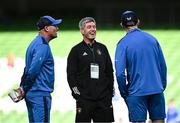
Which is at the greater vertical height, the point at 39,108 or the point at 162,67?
the point at 162,67

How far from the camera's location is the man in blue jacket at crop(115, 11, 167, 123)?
834 centimetres

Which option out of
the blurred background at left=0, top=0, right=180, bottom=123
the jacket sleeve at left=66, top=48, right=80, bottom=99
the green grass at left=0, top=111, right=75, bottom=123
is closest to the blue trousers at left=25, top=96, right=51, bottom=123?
the jacket sleeve at left=66, top=48, right=80, bottom=99

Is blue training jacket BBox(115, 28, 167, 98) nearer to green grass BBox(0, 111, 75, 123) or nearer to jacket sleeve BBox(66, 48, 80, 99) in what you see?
jacket sleeve BBox(66, 48, 80, 99)

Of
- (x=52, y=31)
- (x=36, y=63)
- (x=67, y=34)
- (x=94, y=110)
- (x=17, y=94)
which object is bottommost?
(x=67, y=34)

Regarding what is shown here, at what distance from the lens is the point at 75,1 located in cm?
2977

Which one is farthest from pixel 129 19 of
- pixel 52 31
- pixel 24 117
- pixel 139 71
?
pixel 24 117

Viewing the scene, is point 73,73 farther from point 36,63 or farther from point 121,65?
point 121,65

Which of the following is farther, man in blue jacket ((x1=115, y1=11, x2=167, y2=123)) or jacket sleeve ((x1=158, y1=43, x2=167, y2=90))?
jacket sleeve ((x1=158, y1=43, x2=167, y2=90))

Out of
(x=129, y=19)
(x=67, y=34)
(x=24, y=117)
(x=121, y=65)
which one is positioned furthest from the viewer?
(x=67, y=34)

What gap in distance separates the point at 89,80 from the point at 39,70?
1.96 ft

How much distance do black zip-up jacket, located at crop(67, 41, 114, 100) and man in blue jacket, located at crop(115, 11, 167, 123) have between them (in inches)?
12.0

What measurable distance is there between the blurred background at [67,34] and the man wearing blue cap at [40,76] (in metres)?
4.01

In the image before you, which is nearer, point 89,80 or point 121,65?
point 121,65

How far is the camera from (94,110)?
8656mm
